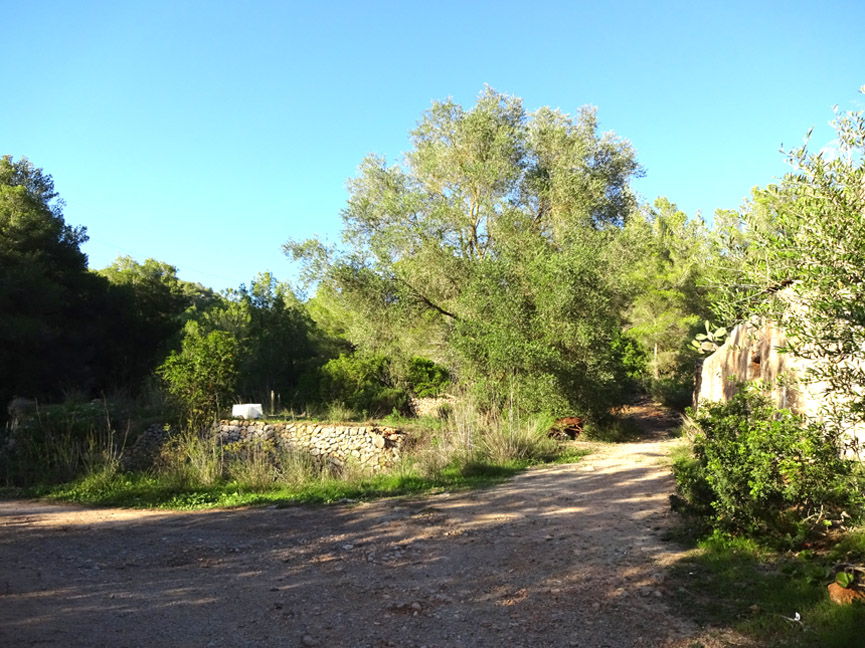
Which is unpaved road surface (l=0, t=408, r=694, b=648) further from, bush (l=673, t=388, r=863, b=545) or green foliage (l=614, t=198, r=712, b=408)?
green foliage (l=614, t=198, r=712, b=408)

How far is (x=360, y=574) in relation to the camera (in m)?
5.66

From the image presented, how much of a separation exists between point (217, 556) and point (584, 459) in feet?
23.1

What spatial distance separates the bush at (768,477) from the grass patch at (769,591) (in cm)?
21

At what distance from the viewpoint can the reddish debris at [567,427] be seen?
15055mm

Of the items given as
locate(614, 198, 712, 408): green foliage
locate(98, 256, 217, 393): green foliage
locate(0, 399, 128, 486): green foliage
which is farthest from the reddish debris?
locate(98, 256, 217, 393): green foliage

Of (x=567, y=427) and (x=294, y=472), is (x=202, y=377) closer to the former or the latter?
(x=294, y=472)

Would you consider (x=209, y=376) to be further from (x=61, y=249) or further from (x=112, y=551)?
(x=61, y=249)

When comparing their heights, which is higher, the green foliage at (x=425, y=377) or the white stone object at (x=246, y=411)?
the green foliage at (x=425, y=377)

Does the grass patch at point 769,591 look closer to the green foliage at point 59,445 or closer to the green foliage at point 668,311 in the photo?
the green foliage at point 59,445

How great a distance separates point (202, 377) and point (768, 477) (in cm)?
1162

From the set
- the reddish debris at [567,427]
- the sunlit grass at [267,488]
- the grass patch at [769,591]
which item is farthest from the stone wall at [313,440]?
the grass patch at [769,591]

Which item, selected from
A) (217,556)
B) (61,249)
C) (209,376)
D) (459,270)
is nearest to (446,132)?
(459,270)

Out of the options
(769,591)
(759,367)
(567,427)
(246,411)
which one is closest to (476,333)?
(567,427)

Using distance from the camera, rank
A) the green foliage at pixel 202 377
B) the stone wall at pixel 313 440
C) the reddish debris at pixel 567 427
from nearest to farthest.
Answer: the stone wall at pixel 313 440 < the green foliage at pixel 202 377 < the reddish debris at pixel 567 427
